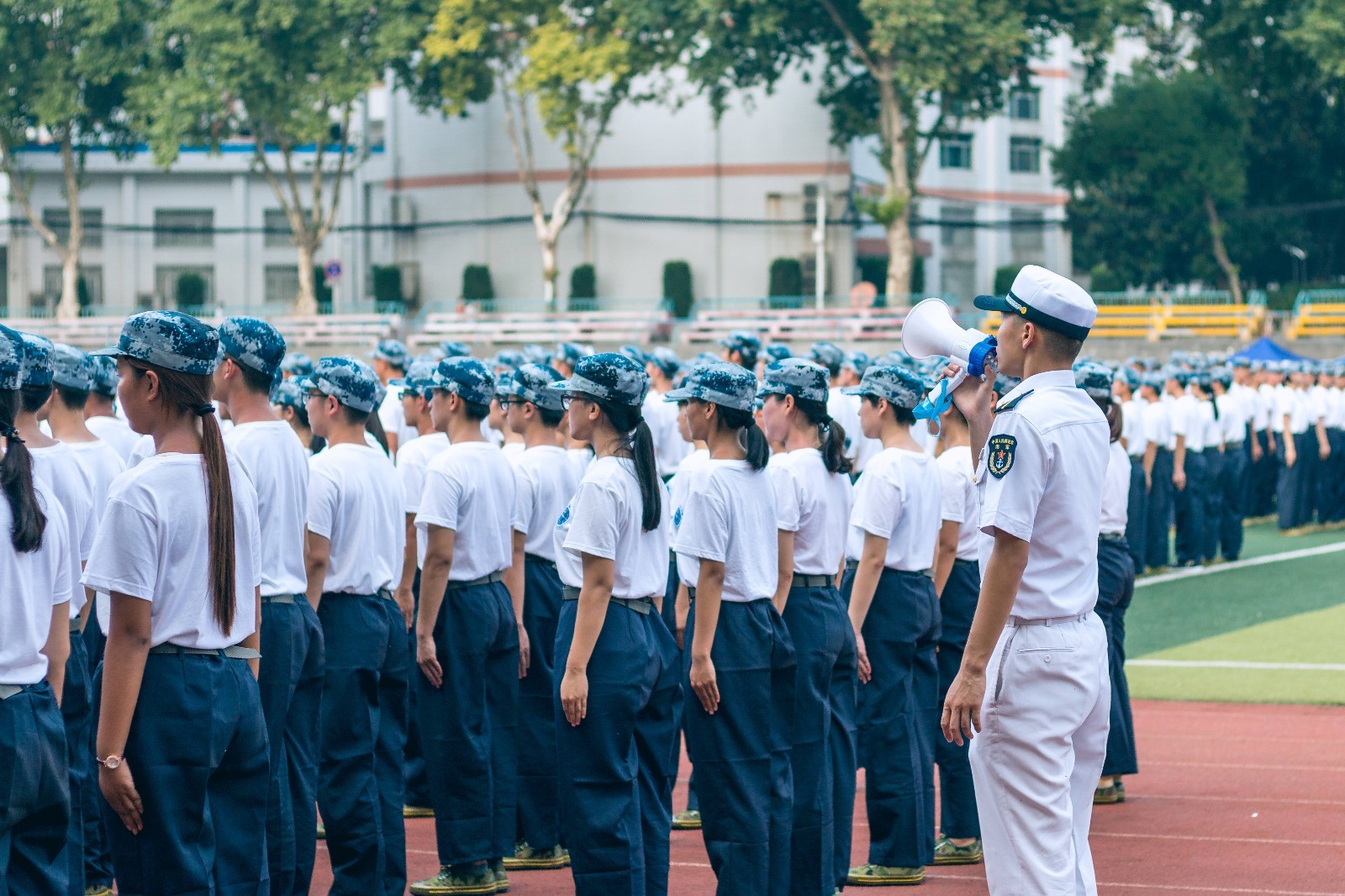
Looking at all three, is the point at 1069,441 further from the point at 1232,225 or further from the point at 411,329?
the point at 1232,225

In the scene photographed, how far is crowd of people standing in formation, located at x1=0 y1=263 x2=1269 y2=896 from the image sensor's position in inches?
182

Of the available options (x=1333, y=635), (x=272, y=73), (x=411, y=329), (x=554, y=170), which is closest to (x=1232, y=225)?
(x=554, y=170)

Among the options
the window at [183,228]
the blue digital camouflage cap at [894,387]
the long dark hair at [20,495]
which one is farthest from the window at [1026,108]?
the long dark hair at [20,495]

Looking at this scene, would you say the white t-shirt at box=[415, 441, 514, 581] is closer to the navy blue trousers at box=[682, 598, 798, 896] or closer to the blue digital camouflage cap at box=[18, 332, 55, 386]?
the navy blue trousers at box=[682, 598, 798, 896]

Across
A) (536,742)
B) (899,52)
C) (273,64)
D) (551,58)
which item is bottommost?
(536,742)

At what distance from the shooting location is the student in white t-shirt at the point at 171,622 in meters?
4.50

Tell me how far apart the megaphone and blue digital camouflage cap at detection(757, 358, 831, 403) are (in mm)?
1802

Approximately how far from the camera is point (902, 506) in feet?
25.0

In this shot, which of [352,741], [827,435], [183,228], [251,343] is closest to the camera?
[251,343]

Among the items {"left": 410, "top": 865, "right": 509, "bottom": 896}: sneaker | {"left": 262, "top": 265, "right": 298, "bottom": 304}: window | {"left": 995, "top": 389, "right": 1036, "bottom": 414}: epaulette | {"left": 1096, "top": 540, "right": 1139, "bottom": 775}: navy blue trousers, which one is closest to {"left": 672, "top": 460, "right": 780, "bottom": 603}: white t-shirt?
{"left": 995, "top": 389, "right": 1036, "bottom": 414}: epaulette

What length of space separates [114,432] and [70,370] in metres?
1.94

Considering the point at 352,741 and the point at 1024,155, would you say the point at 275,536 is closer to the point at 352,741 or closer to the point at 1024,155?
the point at 352,741

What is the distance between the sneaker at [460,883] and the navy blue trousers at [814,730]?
1405mm

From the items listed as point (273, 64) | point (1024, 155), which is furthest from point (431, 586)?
point (1024, 155)
